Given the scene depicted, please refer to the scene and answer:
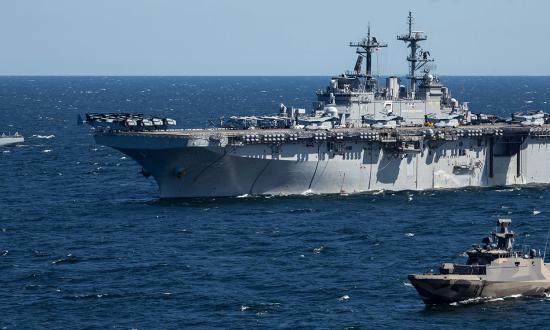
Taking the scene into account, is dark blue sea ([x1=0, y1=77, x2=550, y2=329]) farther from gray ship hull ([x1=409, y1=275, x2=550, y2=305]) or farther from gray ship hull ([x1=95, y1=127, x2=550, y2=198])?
gray ship hull ([x1=95, y1=127, x2=550, y2=198])

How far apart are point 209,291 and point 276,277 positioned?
3.12 m

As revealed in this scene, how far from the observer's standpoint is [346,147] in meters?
58.6

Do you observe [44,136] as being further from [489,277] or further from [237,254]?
[489,277]

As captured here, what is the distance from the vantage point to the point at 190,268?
43094 mm

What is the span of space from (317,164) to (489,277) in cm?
2238

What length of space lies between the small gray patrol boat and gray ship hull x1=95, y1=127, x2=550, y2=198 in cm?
2053

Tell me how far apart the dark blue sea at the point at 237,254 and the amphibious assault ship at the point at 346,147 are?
1090 mm

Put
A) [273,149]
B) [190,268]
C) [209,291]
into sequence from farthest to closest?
1. [273,149]
2. [190,268]
3. [209,291]

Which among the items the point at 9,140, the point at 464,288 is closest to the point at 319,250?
the point at 464,288

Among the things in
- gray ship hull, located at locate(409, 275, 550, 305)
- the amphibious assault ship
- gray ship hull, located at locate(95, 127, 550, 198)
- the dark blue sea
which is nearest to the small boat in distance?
the dark blue sea

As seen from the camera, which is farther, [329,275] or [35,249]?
[35,249]

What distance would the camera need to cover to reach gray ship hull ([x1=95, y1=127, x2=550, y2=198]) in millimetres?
55688

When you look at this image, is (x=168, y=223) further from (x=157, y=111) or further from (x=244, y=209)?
(x=157, y=111)

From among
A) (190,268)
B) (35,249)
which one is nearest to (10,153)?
(35,249)
